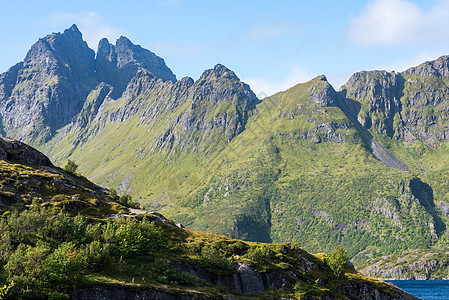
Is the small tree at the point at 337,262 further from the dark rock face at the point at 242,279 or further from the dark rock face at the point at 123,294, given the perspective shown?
the dark rock face at the point at 123,294

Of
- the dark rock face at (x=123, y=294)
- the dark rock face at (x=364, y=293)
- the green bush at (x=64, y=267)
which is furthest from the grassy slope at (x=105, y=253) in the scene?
the dark rock face at (x=364, y=293)

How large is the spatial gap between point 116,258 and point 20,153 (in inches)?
2990

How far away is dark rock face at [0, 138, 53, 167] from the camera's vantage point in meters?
125

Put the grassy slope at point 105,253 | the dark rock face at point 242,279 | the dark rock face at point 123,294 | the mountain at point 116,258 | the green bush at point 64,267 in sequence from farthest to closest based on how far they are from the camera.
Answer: the dark rock face at point 242,279 → the dark rock face at point 123,294 → the mountain at point 116,258 → the grassy slope at point 105,253 → the green bush at point 64,267

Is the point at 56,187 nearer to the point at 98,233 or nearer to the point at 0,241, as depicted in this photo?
the point at 98,233

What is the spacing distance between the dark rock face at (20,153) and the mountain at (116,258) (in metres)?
0.39

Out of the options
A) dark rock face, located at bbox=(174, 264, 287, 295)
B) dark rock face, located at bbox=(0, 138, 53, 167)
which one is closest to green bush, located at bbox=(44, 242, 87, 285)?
dark rock face, located at bbox=(174, 264, 287, 295)

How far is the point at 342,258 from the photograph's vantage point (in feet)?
387

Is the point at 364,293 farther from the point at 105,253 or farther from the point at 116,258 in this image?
the point at 105,253

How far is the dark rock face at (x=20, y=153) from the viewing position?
12511cm

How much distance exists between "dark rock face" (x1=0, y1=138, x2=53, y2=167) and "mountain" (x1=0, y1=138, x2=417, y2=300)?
394 millimetres

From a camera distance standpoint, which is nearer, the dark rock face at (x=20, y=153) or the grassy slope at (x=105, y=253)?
the grassy slope at (x=105, y=253)

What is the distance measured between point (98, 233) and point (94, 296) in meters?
19.7

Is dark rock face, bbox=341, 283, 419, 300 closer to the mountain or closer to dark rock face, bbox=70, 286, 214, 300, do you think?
the mountain
